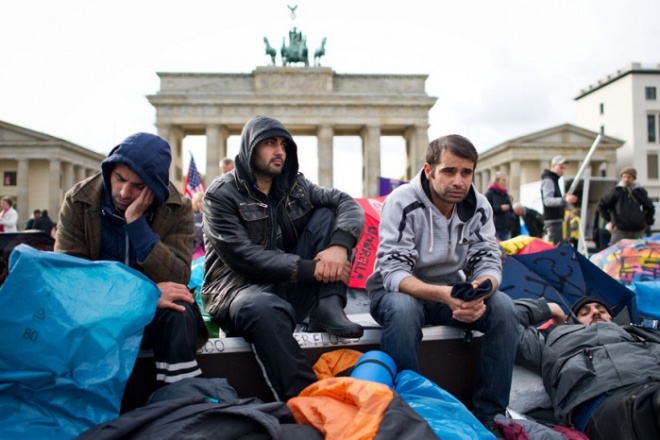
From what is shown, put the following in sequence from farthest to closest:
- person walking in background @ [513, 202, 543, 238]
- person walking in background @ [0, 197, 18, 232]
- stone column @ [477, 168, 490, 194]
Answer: stone column @ [477, 168, 490, 194] → person walking in background @ [0, 197, 18, 232] → person walking in background @ [513, 202, 543, 238]

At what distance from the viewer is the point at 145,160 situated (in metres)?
2.28

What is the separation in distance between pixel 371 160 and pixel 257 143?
34.6 m

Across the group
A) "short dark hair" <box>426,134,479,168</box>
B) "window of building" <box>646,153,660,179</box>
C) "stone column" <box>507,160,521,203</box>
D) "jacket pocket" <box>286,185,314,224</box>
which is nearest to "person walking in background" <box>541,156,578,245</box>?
"short dark hair" <box>426,134,479,168</box>

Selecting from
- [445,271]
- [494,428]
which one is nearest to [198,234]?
[445,271]

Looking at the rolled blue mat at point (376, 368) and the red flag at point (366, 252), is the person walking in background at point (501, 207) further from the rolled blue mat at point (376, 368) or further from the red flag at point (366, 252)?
the rolled blue mat at point (376, 368)

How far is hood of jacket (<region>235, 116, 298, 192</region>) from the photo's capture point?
271 cm

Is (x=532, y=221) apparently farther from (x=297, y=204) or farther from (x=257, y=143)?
(x=257, y=143)

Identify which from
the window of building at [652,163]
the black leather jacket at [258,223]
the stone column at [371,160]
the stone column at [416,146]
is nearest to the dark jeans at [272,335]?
the black leather jacket at [258,223]

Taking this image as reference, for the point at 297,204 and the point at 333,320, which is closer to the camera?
the point at 333,320

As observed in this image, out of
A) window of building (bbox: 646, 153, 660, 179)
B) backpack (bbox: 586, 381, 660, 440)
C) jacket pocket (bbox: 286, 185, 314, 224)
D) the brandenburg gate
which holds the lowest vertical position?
backpack (bbox: 586, 381, 660, 440)

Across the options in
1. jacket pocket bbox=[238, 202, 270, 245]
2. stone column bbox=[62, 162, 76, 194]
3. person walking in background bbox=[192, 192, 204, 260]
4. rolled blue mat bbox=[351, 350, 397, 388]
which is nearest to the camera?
rolled blue mat bbox=[351, 350, 397, 388]

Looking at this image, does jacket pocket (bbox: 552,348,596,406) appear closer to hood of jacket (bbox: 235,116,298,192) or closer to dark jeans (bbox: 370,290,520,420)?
dark jeans (bbox: 370,290,520,420)

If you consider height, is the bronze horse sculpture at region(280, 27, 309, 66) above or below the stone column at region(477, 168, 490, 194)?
above

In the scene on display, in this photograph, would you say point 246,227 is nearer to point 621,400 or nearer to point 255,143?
point 255,143
